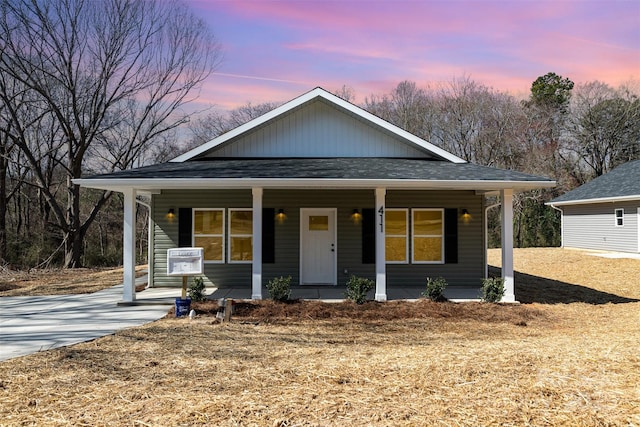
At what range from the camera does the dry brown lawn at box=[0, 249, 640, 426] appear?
349cm

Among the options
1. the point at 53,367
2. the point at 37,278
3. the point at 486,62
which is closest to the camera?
the point at 53,367

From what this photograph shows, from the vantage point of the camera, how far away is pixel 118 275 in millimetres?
14875

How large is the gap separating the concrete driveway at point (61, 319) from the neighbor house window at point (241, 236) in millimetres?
1700

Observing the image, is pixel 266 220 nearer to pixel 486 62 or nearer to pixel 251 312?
pixel 251 312

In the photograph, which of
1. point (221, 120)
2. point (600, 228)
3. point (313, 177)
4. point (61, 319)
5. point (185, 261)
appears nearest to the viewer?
point (61, 319)

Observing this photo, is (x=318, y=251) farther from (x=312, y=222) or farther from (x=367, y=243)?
(x=367, y=243)

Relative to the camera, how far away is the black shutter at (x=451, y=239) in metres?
11.6

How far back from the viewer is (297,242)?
11.5 meters

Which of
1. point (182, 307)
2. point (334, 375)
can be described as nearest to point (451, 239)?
point (182, 307)

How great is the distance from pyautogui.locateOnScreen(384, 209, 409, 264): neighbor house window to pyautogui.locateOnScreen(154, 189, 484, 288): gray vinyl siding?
Answer: 0.22 m

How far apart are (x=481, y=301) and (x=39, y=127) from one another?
22.7 metres

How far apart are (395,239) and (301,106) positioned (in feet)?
14.0

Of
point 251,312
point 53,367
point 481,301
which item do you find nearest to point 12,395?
point 53,367

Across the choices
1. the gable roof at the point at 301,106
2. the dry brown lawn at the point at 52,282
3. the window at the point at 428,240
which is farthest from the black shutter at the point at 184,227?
the window at the point at 428,240
